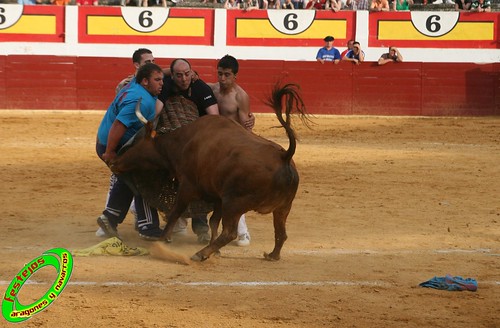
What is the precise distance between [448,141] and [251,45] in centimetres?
764

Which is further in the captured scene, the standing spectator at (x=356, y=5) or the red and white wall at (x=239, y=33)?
the standing spectator at (x=356, y=5)

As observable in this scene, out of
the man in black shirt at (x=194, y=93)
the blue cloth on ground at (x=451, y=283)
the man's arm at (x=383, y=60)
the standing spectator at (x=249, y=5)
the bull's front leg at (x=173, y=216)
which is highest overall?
the standing spectator at (x=249, y=5)

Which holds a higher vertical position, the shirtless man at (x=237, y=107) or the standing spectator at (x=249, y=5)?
the standing spectator at (x=249, y=5)

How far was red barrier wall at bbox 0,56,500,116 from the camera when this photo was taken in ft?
67.9

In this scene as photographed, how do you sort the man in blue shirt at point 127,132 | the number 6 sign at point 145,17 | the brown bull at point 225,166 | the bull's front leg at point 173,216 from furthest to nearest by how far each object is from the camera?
the number 6 sign at point 145,17
the man in blue shirt at point 127,132
the bull's front leg at point 173,216
the brown bull at point 225,166

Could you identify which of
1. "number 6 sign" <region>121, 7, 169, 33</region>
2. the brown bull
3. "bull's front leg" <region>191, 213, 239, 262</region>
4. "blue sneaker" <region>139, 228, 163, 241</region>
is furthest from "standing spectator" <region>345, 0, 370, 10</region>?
"bull's front leg" <region>191, 213, 239, 262</region>

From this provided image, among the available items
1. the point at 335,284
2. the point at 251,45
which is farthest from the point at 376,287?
the point at 251,45

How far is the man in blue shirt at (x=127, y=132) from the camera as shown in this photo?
24.3 ft

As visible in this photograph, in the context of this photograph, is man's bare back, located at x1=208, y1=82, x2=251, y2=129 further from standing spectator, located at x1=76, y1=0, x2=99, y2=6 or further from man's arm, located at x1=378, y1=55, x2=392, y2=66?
standing spectator, located at x1=76, y1=0, x2=99, y2=6

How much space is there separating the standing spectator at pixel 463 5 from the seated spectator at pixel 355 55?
321 cm

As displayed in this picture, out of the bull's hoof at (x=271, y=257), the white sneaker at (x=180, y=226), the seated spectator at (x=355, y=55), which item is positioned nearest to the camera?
the bull's hoof at (x=271, y=257)

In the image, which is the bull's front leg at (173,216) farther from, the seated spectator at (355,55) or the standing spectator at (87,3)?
the standing spectator at (87,3)

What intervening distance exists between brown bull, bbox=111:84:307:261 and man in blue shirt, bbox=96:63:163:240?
172 millimetres

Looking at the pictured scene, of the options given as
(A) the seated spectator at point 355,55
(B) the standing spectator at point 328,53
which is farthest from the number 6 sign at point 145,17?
(A) the seated spectator at point 355,55
